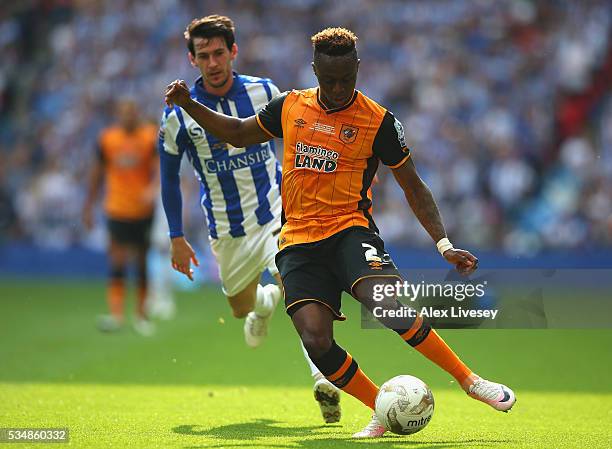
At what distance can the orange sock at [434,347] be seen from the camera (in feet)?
21.0

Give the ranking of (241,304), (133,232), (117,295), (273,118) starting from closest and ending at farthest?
(273,118), (241,304), (117,295), (133,232)

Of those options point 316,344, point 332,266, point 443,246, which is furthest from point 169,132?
point 443,246

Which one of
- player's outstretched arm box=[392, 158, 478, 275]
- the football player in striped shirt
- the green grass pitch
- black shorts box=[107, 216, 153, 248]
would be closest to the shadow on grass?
the green grass pitch

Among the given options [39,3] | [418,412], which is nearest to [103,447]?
[418,412]

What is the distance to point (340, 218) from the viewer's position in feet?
21.6

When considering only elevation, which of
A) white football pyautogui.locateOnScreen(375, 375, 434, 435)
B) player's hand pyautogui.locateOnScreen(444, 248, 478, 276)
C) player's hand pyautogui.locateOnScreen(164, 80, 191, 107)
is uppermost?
player's hand pyautogui.locateOnScreen(164, 80, 191, 107)

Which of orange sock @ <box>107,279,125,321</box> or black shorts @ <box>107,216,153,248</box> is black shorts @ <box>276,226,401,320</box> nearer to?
orange sock @ <box>107,279,125,321</box>

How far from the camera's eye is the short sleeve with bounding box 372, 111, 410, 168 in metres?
6.49

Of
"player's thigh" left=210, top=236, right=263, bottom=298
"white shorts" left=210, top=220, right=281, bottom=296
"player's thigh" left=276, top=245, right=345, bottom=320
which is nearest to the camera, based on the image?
"player's thigh" left=276, top=245, right=345, bottom=320

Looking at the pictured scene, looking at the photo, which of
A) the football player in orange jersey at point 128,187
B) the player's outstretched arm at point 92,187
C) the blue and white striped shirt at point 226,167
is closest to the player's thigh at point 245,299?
the blue and white striped shirt at point 226,167

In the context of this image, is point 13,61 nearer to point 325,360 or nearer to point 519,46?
point 519,46

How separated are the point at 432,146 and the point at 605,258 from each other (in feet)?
13.4

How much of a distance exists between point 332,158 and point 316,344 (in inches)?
44.8

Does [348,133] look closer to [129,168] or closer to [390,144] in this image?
[390,144]
